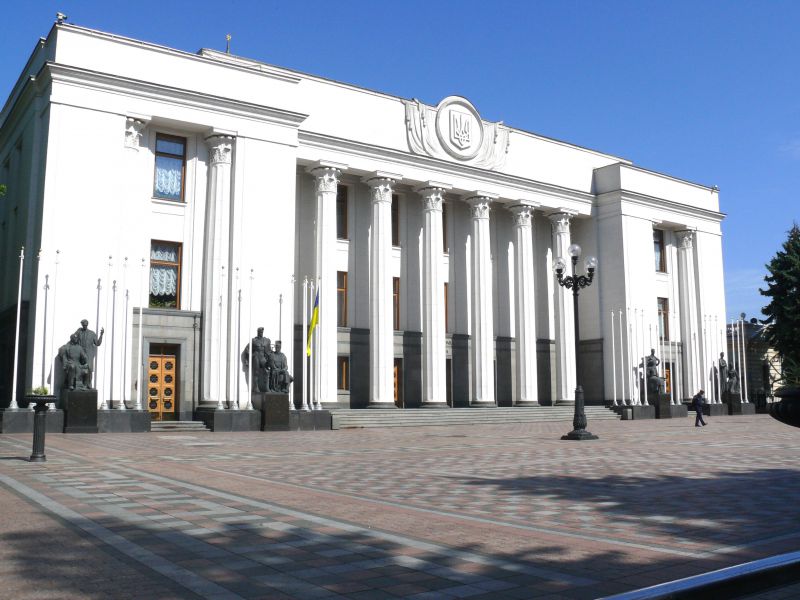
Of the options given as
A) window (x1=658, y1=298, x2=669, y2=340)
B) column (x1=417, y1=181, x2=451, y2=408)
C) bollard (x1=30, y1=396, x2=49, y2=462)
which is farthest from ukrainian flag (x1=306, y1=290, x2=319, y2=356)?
window (x1=658, y1=298, x2=669, y2=340)

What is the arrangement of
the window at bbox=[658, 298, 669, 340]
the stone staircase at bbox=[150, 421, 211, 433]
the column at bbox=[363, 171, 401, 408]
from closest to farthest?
the stone staircase at bbox=[150, 421, 211, 433], the column at bbox=[363, 171, 401, 408], the window at bbox=[658, 298, 669, 340]

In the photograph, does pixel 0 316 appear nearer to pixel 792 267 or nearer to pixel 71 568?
pixel 71 568

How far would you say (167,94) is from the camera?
30.3 meters

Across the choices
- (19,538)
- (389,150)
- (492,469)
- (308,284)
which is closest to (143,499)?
(19,538)

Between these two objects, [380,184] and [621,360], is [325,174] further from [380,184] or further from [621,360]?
[621,360]

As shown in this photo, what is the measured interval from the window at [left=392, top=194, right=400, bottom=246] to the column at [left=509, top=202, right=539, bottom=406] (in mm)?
6876

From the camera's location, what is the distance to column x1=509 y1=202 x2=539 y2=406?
40750 mm

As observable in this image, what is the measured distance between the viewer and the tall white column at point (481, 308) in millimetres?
38812

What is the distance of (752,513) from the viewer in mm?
8555

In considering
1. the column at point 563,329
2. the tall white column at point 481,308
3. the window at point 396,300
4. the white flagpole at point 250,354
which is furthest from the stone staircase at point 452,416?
the window at point 396,300

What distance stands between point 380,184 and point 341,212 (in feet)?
8.32

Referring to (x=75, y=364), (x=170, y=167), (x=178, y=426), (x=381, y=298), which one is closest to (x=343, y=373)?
(x=381, y=298)

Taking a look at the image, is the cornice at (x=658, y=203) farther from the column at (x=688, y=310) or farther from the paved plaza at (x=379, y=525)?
the paved plaza at (x=379, y=525)

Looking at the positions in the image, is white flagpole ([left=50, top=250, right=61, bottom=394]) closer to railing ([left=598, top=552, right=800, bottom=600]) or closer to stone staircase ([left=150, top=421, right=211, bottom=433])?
stone staircase ([left=150, top=421, right=211, bottom=433])
